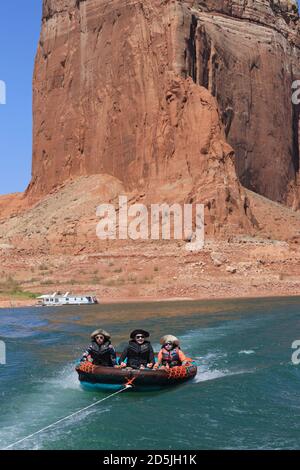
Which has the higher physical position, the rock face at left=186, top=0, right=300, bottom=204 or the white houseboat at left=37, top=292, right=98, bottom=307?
the rock face at left=186, top=0, right=300, bottom=204

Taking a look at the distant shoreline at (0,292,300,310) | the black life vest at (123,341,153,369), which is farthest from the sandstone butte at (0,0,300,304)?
the black life vest at (123,341,153,369)

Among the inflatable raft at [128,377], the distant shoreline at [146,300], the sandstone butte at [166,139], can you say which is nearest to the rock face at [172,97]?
the sandstone butte at [166,139]

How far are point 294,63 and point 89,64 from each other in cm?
2686

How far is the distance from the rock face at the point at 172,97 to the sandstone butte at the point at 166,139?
131mm

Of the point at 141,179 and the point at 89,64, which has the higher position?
the point at 89,64

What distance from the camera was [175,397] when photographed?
43.1ft

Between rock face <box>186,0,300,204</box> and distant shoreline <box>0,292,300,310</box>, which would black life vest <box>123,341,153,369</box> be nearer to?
distant shoreline <box>0,292,300,310</box>

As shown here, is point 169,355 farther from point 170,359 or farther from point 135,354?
point 135,354

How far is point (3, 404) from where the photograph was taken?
41.5 feet

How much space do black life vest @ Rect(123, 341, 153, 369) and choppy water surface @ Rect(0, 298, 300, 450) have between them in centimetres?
68

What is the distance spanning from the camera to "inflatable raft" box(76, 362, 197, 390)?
13344mm

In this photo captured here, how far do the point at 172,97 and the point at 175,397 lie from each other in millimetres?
41727
